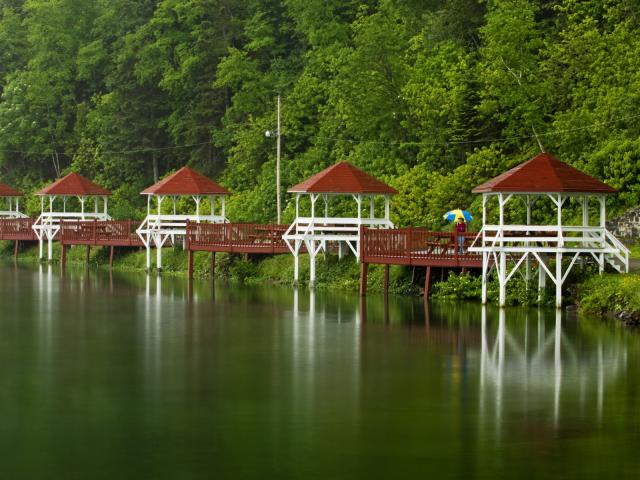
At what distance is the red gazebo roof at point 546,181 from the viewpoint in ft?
101

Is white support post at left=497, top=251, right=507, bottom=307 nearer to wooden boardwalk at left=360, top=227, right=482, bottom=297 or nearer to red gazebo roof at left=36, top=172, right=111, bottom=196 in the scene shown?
wooden boardwalk at left=360, top=227, right=482, bottom=297

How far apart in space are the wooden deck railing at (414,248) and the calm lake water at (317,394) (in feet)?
8.28

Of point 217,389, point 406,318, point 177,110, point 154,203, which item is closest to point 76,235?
point 154,203

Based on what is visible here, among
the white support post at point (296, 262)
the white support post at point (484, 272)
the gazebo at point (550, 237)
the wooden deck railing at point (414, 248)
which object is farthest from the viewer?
the white support post at point (296, 262)

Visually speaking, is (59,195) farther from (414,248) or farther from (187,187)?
(414,248)

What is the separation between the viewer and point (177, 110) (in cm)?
7369

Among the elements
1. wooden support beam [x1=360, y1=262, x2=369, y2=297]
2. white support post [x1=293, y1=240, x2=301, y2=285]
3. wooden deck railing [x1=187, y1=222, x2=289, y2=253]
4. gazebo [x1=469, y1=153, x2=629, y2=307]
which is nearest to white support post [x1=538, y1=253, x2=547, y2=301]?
gazebo [x1=469, y1=153, x2=629, y2=307]

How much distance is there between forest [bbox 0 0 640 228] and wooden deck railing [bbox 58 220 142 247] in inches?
257

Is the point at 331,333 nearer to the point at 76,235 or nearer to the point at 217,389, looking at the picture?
the point at 217,389

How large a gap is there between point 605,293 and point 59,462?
1807 cm

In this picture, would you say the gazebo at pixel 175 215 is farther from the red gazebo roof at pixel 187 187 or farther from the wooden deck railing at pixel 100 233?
the wooden deck railing at pixel 100 233

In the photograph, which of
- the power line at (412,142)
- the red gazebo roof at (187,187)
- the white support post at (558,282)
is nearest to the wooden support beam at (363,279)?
the white support post at (558,282)

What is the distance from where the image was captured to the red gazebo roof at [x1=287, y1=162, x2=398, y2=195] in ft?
129

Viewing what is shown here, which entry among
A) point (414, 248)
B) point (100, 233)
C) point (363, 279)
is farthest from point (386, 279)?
point (100, 233)
